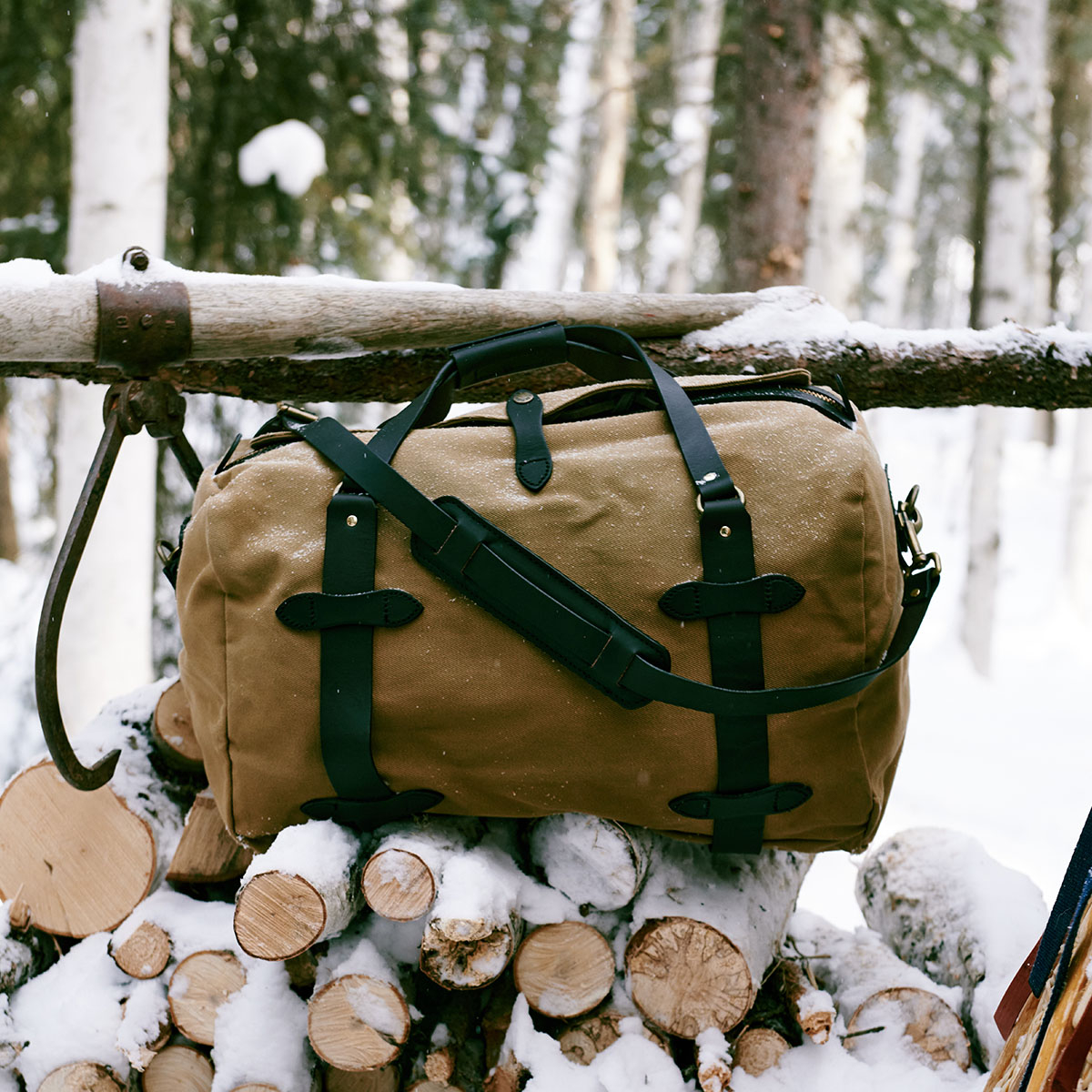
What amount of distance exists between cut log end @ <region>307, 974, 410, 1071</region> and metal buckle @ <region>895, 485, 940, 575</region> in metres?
0.93

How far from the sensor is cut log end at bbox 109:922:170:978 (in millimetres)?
1415

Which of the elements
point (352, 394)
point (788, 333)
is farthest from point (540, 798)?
point (788, 333)

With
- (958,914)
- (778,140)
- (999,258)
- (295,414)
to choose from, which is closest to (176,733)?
(295,414)

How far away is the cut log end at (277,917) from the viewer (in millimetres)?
1158

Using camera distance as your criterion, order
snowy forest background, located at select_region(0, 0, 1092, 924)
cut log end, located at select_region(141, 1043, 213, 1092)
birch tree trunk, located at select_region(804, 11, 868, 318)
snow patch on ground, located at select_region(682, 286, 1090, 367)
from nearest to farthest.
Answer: cut log end, located at select_region(141, 1043, 213, 1092) → snow patch on ground, located at select_region(682, 286, 1090, 367) → snowy forest background, located at select_region(0, 0, 1092, 924) → birch tree trunk, located at select_region(804, 11, 868, 318)

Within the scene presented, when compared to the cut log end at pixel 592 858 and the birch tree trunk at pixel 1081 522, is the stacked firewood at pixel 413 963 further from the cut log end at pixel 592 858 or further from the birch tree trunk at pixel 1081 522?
the birch tree trunk at pixel 1081 522

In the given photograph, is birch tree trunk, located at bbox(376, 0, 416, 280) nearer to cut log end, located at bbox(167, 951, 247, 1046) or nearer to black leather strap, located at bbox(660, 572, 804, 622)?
black leather strap, located at bbox(660, 572, 804, 622)

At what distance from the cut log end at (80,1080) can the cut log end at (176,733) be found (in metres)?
0.49

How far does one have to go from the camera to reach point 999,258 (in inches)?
278

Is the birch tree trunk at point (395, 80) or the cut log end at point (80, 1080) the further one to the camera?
the birch tree trunk at point (395, 80)

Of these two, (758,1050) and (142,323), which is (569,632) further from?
(142,323)

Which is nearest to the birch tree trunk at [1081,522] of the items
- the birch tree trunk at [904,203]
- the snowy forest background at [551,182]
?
the snowy forest background at [551,182]

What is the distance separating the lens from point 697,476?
124 centimetres

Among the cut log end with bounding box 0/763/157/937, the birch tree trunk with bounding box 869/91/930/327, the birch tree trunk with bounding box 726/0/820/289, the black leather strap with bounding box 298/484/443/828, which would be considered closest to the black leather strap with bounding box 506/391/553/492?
the black leather strap with bounding box 298/484/443/828
